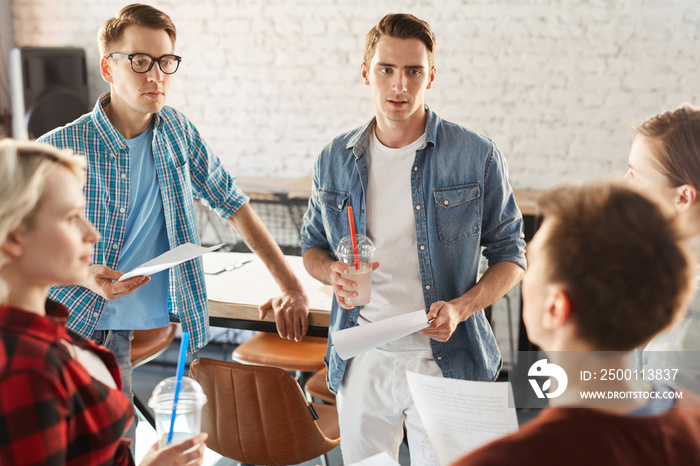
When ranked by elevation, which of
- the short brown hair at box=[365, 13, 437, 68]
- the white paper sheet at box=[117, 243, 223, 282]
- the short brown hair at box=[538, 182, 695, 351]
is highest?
the short brown hair at box=[365, 13, 437, 68]

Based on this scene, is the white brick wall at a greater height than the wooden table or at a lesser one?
greater

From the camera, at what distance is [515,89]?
159 inches

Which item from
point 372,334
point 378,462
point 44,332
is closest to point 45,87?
point 372,334

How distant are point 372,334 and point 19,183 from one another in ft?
2.59

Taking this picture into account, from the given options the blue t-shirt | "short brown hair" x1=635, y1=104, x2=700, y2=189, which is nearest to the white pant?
the blue t-shirt

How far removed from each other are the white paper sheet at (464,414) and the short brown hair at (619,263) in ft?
1.52

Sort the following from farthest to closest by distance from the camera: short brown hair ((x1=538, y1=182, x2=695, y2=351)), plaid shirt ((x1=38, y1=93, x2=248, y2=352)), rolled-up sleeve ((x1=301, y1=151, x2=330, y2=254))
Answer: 1. rolled-up sleeve ((x1=301, y1=151, x2=330, y2=254))
2. plaid shirt ((x1=38, y1=93, x2=248, y2=352))
3. short brown hair ((x1=538, y1=182, x2=695, y2=351))

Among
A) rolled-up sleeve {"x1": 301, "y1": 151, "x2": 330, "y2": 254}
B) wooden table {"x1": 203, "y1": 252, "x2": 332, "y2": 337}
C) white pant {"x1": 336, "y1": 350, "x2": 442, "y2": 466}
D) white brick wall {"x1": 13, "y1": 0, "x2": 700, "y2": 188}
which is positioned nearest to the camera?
white pant {"x1": 336, "y1": 350, "x2": 442, "y2": 466}

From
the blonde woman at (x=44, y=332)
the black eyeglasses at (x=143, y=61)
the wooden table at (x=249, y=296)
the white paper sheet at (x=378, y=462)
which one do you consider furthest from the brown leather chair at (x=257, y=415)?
the black eyeglasses at (x=143, y=61)

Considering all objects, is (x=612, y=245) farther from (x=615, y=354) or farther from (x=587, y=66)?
(x=587, y=66)

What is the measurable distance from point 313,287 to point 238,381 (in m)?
0.73

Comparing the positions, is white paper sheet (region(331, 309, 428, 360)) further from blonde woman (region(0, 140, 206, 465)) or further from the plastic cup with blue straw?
blonde woman (region(0, 140, 206, 465))

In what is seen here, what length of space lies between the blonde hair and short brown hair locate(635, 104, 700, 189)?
1300 millimetres

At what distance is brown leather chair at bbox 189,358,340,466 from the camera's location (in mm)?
1811
